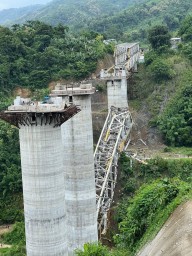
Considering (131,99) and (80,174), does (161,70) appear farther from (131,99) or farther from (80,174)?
(80,174)

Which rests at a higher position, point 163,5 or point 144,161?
point 163,5

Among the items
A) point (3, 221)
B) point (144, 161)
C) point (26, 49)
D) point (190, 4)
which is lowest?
point (3, 221)

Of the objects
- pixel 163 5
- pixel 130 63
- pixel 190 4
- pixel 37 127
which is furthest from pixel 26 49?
pixel 163 5

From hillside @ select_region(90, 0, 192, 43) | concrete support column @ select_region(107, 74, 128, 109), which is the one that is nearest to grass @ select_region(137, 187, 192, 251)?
concrete support column @ select_region(107, 74, 128, 109)

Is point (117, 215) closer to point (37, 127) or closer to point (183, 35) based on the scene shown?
point (37, 127)

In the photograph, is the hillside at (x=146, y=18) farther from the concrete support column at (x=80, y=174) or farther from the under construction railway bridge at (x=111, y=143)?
the concrete support column at (x=80, y=174)

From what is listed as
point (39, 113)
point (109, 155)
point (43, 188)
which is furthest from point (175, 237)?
point (109, 155)

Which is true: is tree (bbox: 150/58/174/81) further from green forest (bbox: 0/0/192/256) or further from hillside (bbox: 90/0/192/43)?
hillside (bbox: 90/0/192/43)
